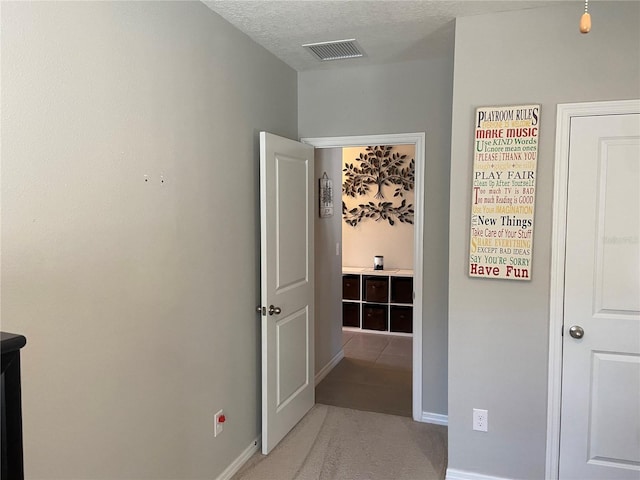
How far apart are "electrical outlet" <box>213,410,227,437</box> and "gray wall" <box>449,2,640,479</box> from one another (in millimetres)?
1275

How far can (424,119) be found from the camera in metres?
3.23

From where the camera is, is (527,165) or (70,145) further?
(527,165)

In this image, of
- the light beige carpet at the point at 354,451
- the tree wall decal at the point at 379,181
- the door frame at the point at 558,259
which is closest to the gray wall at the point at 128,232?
the light beige carpet at the point at 354,451

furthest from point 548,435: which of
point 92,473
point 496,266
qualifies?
point 92,473

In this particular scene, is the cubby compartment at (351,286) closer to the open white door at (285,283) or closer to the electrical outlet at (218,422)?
the open white door at (285,283)

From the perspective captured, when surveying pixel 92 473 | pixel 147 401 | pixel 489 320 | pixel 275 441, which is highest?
pixel 489 320

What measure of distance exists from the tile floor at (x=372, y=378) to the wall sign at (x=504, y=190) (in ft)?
5.38

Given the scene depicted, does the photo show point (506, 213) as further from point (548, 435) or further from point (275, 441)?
point (275, 441)

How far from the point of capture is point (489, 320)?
246 centimetres

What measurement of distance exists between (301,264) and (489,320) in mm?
1341

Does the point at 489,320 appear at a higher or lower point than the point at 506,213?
lower

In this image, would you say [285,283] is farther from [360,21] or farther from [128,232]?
[360,21]

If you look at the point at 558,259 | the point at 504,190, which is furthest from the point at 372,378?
the point at 504,190

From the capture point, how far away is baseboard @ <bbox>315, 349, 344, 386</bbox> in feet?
13.5
